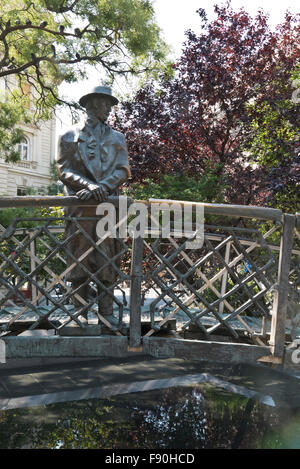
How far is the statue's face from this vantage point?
169 inches

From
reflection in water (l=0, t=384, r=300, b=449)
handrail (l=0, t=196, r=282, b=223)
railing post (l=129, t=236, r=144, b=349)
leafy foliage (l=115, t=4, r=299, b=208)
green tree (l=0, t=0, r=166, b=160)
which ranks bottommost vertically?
reflection in water (l=0, t=384, r=300, b=449)

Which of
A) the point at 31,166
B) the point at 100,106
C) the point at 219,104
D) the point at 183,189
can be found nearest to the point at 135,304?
the point at 100,106

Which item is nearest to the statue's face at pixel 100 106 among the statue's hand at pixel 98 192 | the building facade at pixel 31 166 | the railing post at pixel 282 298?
the statue's hand at pixel 98 192

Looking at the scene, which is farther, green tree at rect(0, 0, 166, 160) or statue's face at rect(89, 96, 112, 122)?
green tree at rect(0, 0, 166, 160)

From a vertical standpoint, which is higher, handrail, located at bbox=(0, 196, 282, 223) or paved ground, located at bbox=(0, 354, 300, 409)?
handrail, located at bbox=(0, 196, 282, 223)

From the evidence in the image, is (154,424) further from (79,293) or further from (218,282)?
(218,282)

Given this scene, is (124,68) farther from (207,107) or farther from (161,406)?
(161,406)

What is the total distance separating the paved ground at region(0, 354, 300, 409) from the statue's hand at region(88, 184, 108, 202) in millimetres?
1649

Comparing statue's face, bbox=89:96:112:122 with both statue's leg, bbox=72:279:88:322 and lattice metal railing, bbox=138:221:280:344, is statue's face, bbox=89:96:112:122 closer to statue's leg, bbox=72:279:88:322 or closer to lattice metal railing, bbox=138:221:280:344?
lattice metal railing, bbox=138:221:280:344

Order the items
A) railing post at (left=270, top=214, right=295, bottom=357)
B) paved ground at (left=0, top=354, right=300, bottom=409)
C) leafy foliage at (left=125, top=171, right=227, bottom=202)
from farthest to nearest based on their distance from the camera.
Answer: leafy foliage at (left=125, top=171, right=227, bottom=202) → railing post at (left=270, top=214, right=295, bottom=357) → paved ground at (left=0, top=354, right=300, bottom=409)

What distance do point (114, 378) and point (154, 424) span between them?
101 cm

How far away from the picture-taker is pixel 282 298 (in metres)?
3.67

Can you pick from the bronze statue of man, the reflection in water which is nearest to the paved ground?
the reflection in water
